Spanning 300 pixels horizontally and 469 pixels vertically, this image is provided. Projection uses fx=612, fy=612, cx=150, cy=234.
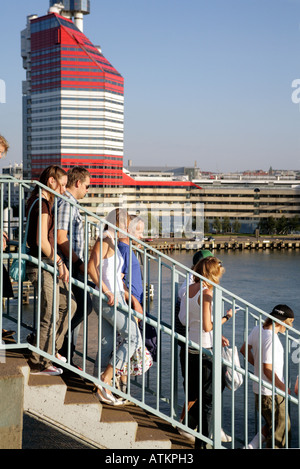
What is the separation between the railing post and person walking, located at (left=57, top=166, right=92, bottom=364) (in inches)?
28.3

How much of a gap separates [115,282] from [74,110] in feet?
287

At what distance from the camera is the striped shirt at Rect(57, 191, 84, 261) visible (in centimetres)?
334

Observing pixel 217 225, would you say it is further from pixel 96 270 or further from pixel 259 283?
pixel 96 270

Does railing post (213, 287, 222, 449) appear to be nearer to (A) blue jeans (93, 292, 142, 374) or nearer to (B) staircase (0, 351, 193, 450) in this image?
(B) staircase (0, 351, 193, 450)

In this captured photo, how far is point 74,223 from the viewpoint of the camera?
3.55 m

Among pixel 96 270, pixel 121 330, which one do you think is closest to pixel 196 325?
pixel 121 330

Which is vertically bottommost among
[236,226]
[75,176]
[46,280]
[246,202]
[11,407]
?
[236,226]

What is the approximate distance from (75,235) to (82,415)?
1.03m

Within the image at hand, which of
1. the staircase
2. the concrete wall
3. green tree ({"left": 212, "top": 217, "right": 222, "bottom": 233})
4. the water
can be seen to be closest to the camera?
the concrete wall

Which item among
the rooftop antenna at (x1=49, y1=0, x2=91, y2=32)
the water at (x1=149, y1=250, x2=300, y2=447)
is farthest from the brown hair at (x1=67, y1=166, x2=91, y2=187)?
the rooftop antenna at (x1=49, y1=0, x2=91, y2=32)

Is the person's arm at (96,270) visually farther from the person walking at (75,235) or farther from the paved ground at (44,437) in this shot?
the paved ground at (44,437)

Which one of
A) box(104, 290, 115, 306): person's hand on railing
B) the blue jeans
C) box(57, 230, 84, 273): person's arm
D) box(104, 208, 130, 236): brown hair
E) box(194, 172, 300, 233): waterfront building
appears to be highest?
box(104, 208, 130, 236): brown hair

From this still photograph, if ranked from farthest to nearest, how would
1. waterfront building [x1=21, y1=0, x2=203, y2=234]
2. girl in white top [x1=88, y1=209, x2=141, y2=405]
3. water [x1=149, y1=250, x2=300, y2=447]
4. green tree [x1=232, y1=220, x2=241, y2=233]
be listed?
waterfront building [x1=21, y1=0, x2=203, y2=234], green tree [x1=232, y1=220, x2=241, y2=233], water [x1=149, y1=250, x2=300, y2=447], girl in white top [x1=88, y1=209, x2=141, y2=405]

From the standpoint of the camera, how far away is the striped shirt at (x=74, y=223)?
132 inches
